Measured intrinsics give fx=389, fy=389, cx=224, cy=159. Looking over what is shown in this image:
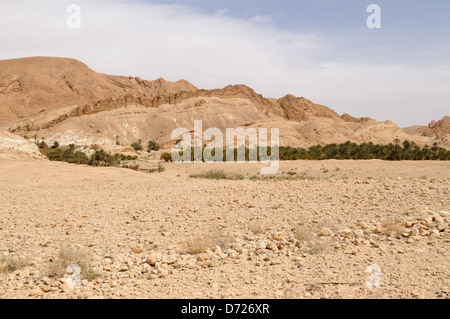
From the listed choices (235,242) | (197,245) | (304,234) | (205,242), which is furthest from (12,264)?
(304,234)

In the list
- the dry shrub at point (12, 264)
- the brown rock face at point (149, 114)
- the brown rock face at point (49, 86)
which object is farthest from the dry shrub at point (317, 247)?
the brown rock face at point (49, 86)

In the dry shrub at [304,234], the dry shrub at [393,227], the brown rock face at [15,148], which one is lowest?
the dry shrub at [304,234]

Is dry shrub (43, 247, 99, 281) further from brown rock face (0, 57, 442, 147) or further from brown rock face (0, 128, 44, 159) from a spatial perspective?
brown rock face (0, 57, 442, 147)

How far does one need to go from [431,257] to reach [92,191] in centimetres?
964

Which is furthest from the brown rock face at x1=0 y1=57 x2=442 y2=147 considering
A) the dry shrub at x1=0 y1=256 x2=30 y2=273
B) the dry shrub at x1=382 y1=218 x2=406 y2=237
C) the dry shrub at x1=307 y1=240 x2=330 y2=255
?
the dry shrub at x1=0 y1=256 x2=30 y2=273

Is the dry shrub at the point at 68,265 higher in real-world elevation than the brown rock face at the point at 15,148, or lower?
lower

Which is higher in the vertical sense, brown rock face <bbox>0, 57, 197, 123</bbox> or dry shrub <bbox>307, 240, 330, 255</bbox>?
brown rock face <bbox>0, 57, 197, 123</bbox>

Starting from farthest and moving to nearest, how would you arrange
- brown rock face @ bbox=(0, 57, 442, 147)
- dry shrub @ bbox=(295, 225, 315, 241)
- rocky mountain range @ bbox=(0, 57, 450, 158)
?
1. brown rock face @ bbox=(0, 57, 442, 147)
2. rocky mountain range @ bbox=(0, 57, 450, 158)
3. dry shrub @ bbox=(295, 225, 315, 241)

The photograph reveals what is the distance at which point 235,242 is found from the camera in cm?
627

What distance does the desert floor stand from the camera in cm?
455

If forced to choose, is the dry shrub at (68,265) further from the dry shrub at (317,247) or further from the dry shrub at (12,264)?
the dry shrub at (317,247)

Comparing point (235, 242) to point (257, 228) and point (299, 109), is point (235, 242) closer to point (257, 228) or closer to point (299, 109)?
point (257, 228)

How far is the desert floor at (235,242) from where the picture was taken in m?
4.55
